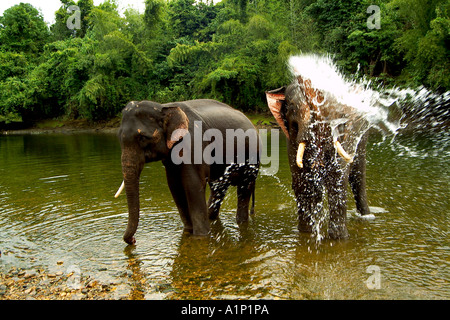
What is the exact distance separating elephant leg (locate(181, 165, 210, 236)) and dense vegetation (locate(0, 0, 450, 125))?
23.7m

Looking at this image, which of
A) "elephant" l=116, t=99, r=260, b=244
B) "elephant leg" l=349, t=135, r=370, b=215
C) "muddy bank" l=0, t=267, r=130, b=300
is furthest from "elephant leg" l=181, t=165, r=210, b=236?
"elephant leg" l=349, t=135, r=370, b=215

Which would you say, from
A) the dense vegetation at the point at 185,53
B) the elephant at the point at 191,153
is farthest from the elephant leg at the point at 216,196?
the dense vegetation at the point at 185,53

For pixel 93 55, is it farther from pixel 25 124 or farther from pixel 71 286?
pixel 71 286

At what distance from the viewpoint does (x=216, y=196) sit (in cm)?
739

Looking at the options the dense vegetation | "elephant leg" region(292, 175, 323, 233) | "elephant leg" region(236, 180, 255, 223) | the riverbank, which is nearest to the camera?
"elephant leg" region(292, 175, 323, 233)

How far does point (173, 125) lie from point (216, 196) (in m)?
2.10

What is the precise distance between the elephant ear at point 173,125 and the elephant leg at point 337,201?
2079mm

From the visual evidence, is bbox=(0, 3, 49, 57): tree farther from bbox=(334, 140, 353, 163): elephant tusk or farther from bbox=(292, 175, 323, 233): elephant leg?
bbox=(334, 140, 353, 163): elephant tusk

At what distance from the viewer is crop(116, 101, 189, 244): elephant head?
5387 millimetres

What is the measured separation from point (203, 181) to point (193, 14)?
150 ft

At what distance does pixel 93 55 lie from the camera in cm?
4200

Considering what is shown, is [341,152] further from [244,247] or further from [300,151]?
[244,247]

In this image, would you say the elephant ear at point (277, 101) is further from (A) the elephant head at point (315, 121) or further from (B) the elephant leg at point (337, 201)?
(B) the elephant leg at point (337, 201)
